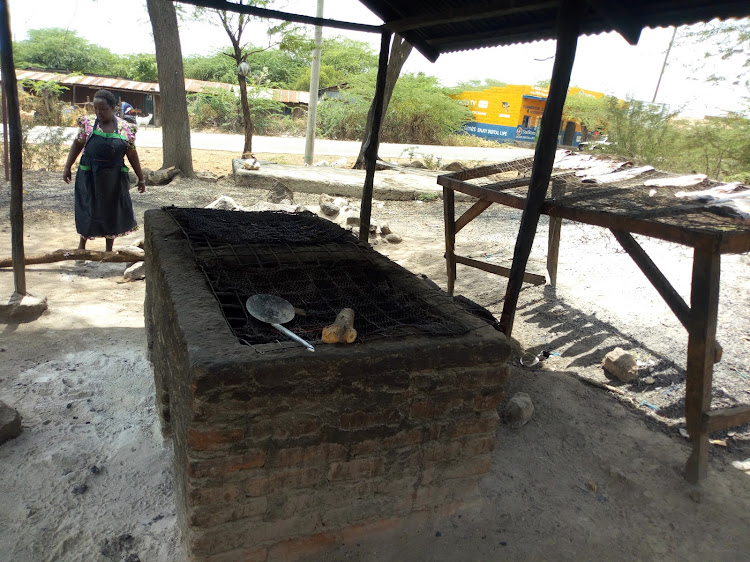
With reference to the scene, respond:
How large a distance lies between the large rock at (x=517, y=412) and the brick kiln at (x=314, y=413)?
88 centimetres

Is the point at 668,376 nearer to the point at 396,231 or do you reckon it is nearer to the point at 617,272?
the point at 617,272

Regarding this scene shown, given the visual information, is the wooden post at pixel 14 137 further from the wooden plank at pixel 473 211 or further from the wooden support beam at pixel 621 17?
the wooden support beam at pixel 621 17

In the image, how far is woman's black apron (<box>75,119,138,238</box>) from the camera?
4.80 m

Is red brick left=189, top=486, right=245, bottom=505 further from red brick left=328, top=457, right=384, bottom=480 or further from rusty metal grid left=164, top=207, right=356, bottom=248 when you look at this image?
rusty metal grid left=164, top=207, right=356, bottom=248

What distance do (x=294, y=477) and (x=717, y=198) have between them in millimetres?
3067

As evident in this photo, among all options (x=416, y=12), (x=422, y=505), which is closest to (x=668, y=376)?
(x=422, y=505)

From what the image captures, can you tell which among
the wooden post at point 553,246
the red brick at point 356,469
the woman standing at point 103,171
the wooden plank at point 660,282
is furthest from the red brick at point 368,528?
the woman standing at point 103,171

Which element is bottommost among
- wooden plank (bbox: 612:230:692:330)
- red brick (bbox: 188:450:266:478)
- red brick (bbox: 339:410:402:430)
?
red brick (bbox: 188:450:266:478)

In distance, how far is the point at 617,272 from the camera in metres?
5.52

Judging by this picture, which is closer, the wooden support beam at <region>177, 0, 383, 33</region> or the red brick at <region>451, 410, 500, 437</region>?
the red brick at <region>451, 410, 500, 437</region>

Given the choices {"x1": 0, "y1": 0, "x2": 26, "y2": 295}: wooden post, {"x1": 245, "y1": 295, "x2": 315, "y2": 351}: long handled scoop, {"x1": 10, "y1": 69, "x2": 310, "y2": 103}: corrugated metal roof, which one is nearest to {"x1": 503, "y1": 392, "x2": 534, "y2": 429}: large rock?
{"x1": 245, "y1": 295, "x2": 315, "y2": 351}: long handled scoop

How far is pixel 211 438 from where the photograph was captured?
1.78 m

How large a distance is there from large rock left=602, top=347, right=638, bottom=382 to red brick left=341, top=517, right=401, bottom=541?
225 centimetres

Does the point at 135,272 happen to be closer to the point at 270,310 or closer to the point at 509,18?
the point at 270,310
